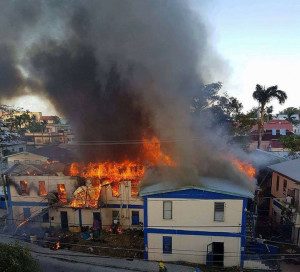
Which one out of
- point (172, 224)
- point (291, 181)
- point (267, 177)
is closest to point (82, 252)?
point (172, 224)

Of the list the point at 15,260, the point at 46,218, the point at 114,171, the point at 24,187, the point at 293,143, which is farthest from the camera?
the point at 293,143

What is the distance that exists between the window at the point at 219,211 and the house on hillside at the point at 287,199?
6.45 meters

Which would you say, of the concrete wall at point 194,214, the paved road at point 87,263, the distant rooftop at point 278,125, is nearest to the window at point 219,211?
the concrete wall at point 194,214

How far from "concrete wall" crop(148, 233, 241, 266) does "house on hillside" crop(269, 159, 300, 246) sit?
18.9 feet

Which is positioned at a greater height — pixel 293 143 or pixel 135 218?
pixel 293 143

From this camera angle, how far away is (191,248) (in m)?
15.7

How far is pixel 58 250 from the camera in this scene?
59.4 feet

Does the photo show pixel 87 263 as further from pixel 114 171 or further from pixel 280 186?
pixel 280 186

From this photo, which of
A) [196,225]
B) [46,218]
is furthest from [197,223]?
[46,218]

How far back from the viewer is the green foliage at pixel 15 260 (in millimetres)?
8062

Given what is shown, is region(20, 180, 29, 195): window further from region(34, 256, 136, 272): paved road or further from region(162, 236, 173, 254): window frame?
region(162, 236, 173, 254): window frame

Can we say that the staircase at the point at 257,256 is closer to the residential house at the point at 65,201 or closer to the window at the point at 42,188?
the residential house at the point at 65,201

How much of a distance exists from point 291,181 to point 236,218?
25.2ft

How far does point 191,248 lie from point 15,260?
38.0 feet
